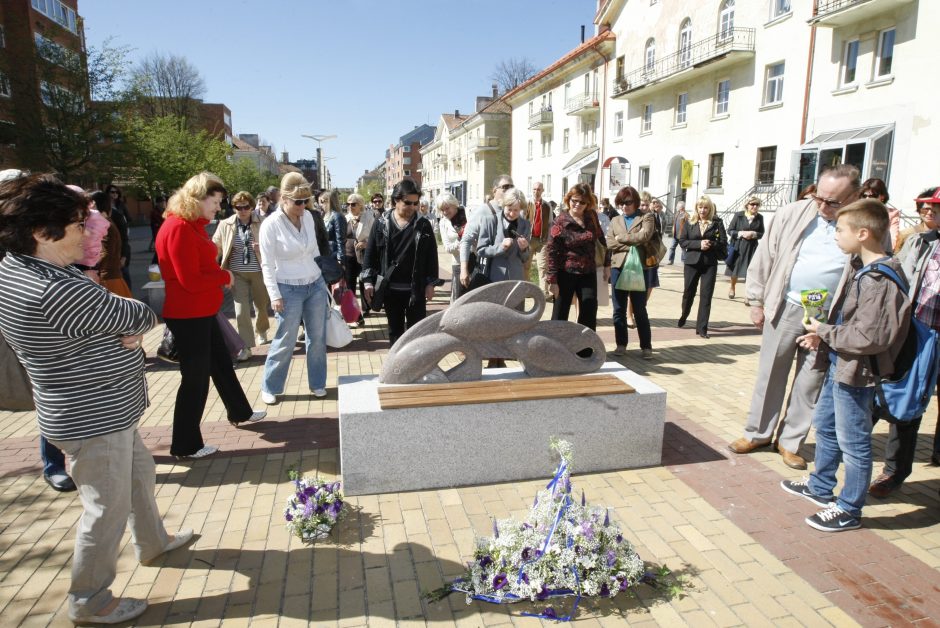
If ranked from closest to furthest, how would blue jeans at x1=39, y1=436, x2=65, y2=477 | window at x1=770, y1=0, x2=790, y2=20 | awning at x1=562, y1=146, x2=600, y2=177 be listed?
blue jeans at x1=39, y1=436, x2=65, y2=477, window at x1=770, y1=0, x2=790, y2=20, awning at x1=562, y1=146, x2=600, y2=177

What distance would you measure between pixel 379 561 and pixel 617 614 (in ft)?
4.04

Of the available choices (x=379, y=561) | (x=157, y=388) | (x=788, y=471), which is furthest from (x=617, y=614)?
(x=157, y=388)

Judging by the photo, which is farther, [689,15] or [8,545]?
[689,15]

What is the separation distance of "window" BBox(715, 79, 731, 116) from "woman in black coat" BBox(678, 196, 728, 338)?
15.3 m

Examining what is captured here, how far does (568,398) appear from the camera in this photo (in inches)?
149

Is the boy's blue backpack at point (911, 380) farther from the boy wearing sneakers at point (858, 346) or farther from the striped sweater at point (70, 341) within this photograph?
the striped sweater at point (70, 341)

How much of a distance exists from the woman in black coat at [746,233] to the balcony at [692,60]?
1162 centimetres

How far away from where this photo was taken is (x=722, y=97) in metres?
21.8

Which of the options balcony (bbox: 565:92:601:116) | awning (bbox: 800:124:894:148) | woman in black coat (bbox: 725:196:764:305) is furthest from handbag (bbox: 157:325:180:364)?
balcony (bbox: 565:92:601:116)

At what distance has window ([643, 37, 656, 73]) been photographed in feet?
84.9

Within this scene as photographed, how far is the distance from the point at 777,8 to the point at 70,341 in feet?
73.3

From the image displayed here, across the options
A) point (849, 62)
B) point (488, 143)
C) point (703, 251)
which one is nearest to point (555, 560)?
point (703, 251)

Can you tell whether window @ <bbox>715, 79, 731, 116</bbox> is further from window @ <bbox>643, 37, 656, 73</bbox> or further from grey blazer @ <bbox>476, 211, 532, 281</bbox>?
grey blazer @ <bbox>476, 211, 532, 281</bbox>

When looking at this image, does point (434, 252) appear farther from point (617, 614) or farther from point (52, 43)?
point (52, 43)
